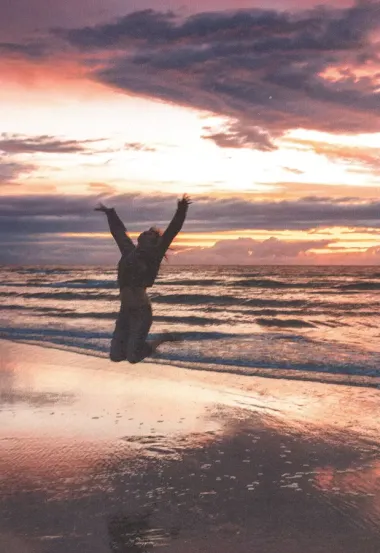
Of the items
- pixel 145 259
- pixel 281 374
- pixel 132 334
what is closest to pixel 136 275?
pixel 145 259

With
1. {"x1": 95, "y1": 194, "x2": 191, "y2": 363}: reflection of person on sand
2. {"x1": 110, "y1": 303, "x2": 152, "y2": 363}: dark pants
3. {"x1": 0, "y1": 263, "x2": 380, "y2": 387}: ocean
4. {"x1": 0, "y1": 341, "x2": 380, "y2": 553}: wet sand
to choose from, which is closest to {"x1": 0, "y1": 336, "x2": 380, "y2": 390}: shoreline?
{"x1": 0, "y1": 263, "x2": 380, "y2": 387}: ocean

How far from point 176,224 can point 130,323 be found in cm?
166

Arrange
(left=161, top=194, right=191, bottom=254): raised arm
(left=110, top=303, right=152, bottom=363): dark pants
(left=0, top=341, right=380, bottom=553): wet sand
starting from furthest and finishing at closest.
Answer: (left=110, top=303, right=152, bottom=363): dark pants
(left=161, top=194, right=191, bottom=254): raised arm
(left=0, top=341, right=380, bottom=553): wet sand

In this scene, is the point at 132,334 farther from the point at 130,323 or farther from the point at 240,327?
the point at 240,327

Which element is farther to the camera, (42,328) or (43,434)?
(42,328)

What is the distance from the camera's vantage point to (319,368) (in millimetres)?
12688

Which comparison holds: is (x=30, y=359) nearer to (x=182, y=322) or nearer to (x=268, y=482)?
(x=268, y=482)

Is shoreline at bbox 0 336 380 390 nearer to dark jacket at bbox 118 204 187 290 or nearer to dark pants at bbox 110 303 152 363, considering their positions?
dark pants at bbox 110 303 152 363

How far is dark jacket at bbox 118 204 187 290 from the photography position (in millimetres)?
8242

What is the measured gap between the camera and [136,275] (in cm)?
864

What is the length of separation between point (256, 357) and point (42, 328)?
9.22 m

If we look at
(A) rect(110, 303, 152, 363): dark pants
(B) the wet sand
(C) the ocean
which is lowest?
(C) the ocean

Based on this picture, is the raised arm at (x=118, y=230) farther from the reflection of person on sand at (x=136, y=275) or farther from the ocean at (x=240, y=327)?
the ocean at (x=240, y=327)

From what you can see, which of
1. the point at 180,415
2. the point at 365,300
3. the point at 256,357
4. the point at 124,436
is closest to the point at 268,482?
the point at 124,436
